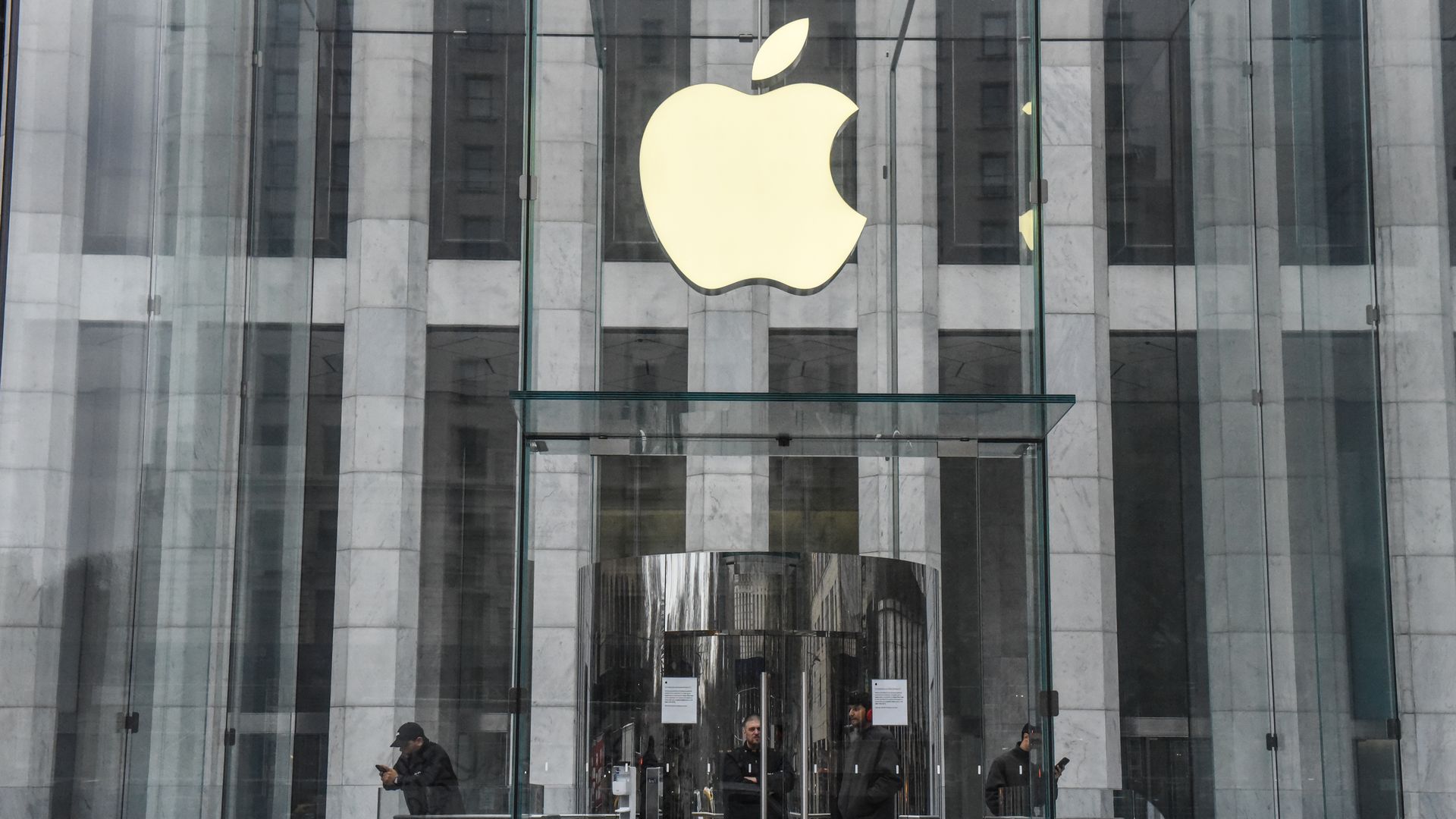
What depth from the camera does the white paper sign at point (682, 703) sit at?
27.0ft

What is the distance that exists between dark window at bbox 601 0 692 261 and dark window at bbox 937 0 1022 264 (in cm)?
172

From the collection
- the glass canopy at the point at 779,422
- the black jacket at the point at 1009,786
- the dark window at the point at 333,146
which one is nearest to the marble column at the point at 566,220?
the glass canopy at the point at 779,422

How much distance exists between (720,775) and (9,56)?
7678mm

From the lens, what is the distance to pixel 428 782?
12016mm

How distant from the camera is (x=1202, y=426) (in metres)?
13.4

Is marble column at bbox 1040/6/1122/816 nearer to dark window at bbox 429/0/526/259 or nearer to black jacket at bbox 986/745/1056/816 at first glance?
black jacket at bbox 986/745/1056/816

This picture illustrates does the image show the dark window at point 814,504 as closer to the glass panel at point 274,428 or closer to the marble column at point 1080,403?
the marble column at point 1080,403

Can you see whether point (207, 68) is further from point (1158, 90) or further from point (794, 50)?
point (1158, 90)

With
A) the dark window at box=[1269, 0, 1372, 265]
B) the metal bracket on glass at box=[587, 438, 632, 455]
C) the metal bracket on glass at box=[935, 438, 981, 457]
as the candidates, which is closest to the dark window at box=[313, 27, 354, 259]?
the metal bracket on glass at box=[587, 438, 632, 455]

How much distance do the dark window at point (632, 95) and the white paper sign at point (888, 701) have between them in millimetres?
2750

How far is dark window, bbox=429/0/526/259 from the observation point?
13648 millimetres

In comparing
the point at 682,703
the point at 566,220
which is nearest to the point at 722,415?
the point at 566,220

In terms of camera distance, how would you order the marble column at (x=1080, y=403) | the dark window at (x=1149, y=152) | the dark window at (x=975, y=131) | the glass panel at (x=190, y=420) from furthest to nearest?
the dark window at (x=1149, y=152) → the marble column at (x=1080, y=403) → the glass panel at (x=190, y=420) → the dark window at (x=975, y=131)

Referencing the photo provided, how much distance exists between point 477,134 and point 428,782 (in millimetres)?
5873
